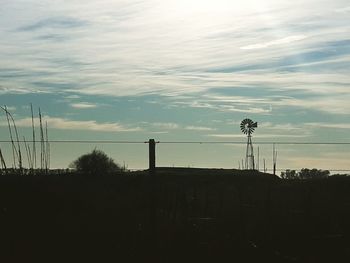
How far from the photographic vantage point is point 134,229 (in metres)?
10.1

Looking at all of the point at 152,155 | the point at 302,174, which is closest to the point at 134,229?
the point at 152,155

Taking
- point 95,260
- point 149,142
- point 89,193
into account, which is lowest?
point 95,260

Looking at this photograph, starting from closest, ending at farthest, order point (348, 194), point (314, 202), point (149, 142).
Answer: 1. point (149, 142)
2. point (314, 202)
3. point (348, 194)

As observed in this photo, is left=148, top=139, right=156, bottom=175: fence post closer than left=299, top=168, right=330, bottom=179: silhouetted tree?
Yes

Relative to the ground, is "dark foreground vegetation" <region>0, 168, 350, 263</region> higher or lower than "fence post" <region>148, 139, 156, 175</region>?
lower

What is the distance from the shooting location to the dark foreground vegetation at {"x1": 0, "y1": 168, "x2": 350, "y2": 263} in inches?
380

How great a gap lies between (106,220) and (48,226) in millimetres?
1003

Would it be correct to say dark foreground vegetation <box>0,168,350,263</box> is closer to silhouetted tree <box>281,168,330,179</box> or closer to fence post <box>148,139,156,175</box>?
fence post <box>148,139,156,175</box>

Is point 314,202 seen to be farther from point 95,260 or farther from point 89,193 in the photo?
point 95,260

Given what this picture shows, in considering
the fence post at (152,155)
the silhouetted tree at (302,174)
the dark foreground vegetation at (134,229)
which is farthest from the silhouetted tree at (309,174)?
the fence post at (152,155)

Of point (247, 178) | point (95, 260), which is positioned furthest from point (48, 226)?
point (247, 178)

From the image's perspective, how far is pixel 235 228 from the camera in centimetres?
1238

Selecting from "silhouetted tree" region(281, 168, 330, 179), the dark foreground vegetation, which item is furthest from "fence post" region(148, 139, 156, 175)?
"silhouetted tree" region(281, 168, 330, 179)

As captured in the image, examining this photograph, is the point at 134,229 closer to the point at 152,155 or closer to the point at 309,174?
the point at 152,155
